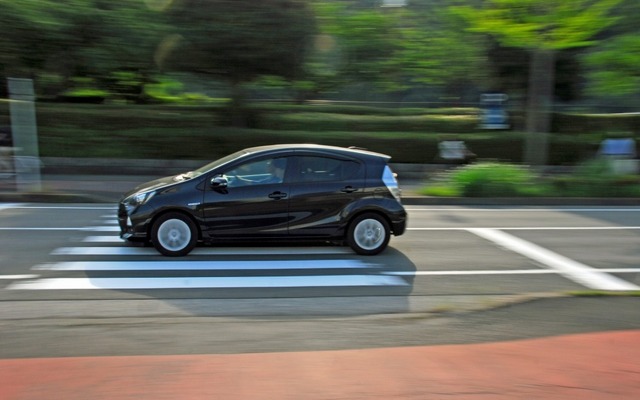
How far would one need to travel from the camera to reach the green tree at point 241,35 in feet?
58.7

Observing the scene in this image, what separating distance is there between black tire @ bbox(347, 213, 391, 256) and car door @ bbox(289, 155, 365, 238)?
0.76ft

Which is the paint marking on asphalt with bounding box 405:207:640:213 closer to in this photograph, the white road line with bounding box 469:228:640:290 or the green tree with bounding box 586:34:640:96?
the white road line with bounding box 469:228:640:290

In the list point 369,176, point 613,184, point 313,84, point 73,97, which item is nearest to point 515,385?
point 369,176

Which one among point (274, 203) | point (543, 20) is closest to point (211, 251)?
point (274, 203)

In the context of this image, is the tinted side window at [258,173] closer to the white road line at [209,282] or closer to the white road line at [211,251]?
the white road line at [211,251]

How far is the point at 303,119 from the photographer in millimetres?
22578

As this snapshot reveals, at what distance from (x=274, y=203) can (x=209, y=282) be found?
172 cm

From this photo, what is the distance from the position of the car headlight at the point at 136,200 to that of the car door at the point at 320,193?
1.89 m

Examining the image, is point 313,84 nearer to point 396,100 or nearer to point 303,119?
point 303,119

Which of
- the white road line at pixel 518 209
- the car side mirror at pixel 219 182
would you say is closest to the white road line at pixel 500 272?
the car side mirror at pixel 219 182

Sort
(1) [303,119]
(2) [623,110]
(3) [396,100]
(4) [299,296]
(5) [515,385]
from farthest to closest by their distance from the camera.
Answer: (3) [396,100], (2) [623,110], (1) [303,119], (4) [299,296], (5) [515,385]

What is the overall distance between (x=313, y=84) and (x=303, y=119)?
9079 mm

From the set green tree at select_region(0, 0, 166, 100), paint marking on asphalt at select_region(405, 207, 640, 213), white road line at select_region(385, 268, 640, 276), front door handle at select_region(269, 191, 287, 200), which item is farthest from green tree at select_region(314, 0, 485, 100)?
white road line at select_region(385, 268, 640, 276)

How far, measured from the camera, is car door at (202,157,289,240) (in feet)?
26.4
